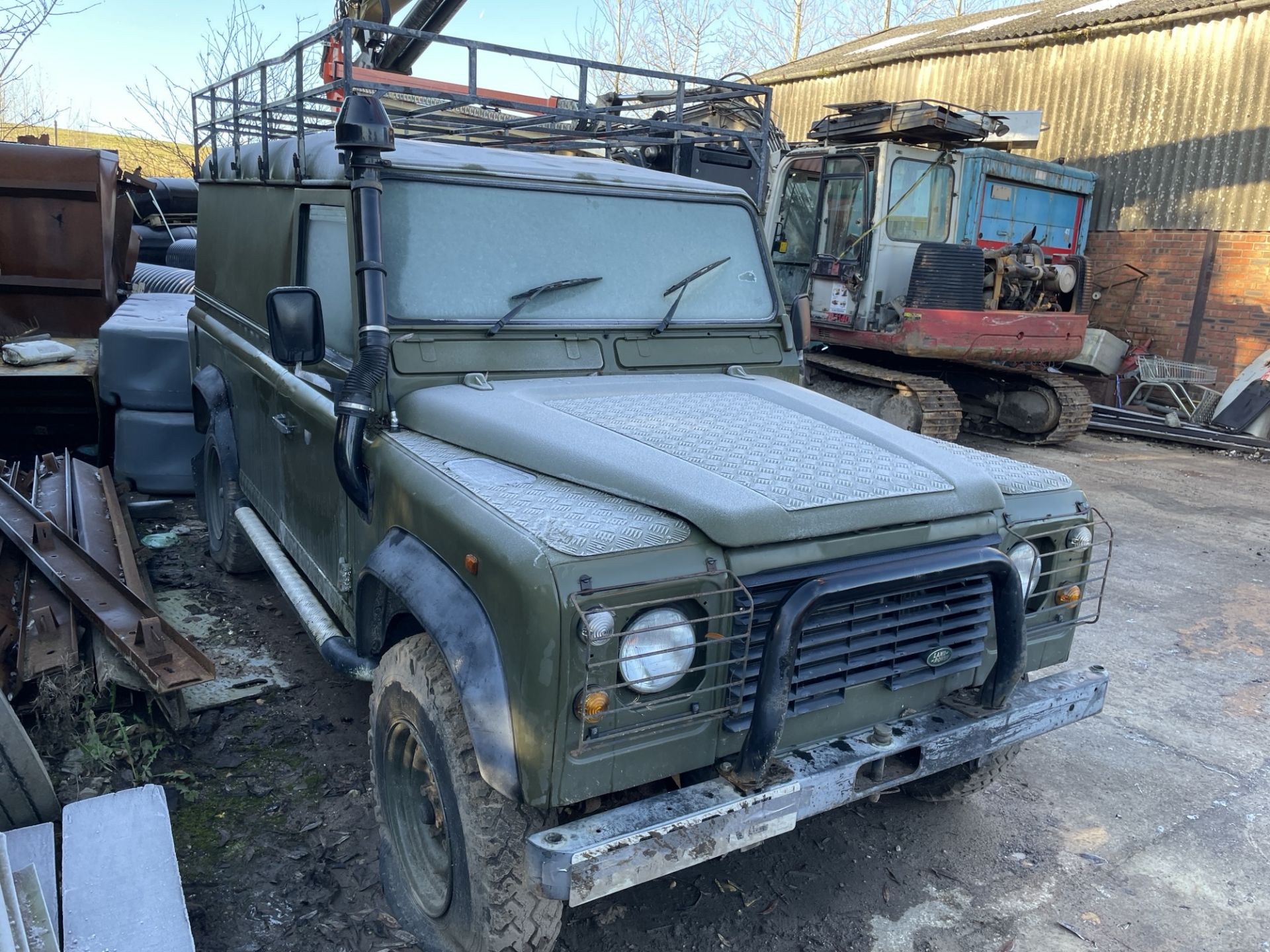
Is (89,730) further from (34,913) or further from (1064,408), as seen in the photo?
(1064,408)

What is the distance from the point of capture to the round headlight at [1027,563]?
2887 millimetres

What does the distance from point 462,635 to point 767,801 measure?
84cm

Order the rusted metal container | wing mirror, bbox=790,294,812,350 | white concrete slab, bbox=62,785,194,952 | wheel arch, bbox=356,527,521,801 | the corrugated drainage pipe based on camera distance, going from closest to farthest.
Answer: wheel arch, bbox=356,527,521,801, white concrete slab, bbox=62,785,194,952, the corrugated drainage pipe, wing mirror, bbox=790,294,812,350, the rusted metal container

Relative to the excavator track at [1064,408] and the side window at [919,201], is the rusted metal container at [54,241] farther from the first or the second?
the excavator track at [1064,408]

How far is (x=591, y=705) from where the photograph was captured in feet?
7.10

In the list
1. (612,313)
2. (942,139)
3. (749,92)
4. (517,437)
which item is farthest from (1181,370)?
(517,437)

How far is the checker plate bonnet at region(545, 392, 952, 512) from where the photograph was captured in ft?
8.46

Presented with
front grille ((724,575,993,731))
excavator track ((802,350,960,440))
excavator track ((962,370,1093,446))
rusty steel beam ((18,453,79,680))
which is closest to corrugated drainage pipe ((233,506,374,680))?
rusty steel beam ((18,453,79,680))

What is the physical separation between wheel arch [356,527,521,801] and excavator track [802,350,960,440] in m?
7.34

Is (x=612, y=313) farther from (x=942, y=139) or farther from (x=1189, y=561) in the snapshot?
(x=942, y=139)

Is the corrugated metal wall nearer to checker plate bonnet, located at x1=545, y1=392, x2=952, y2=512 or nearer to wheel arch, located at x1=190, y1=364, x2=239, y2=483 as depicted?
checker plate bonnet, located at x1=545, y1=392, x2=952, y2=512

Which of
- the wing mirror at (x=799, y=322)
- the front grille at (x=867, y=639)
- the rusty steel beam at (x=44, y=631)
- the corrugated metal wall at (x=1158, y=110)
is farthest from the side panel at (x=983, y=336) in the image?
the rusty steel beam at (x=44, y=631)

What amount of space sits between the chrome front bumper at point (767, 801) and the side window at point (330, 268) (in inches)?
74.5

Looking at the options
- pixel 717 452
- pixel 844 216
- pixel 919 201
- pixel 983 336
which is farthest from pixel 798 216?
pixel 717 452
